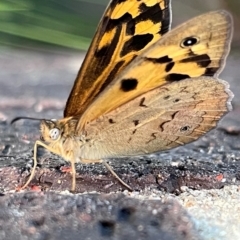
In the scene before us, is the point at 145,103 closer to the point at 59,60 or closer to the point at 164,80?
the point at 164,80

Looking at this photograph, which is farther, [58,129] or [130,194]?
[58,129]

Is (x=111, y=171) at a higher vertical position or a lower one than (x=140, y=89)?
lower

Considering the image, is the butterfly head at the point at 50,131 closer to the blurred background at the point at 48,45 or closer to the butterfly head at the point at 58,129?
the butterfly head at the point at 58,129

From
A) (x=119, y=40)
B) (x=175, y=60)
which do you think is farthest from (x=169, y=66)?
(x=119, y=40)

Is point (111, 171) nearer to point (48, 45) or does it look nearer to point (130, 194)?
point (130, 194)

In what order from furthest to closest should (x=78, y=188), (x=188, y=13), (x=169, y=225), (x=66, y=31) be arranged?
(x=188, y=13), (x=66, y=31), (x=78, y=188), (x=169, y=225)

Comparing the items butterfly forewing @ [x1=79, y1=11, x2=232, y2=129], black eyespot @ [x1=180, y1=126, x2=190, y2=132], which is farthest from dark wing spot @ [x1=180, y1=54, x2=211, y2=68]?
black eyespot @ [x1=180, y1=126, x2=190, y2=132]

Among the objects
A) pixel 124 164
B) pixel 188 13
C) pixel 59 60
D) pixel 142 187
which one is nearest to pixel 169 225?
pixel 142 187
